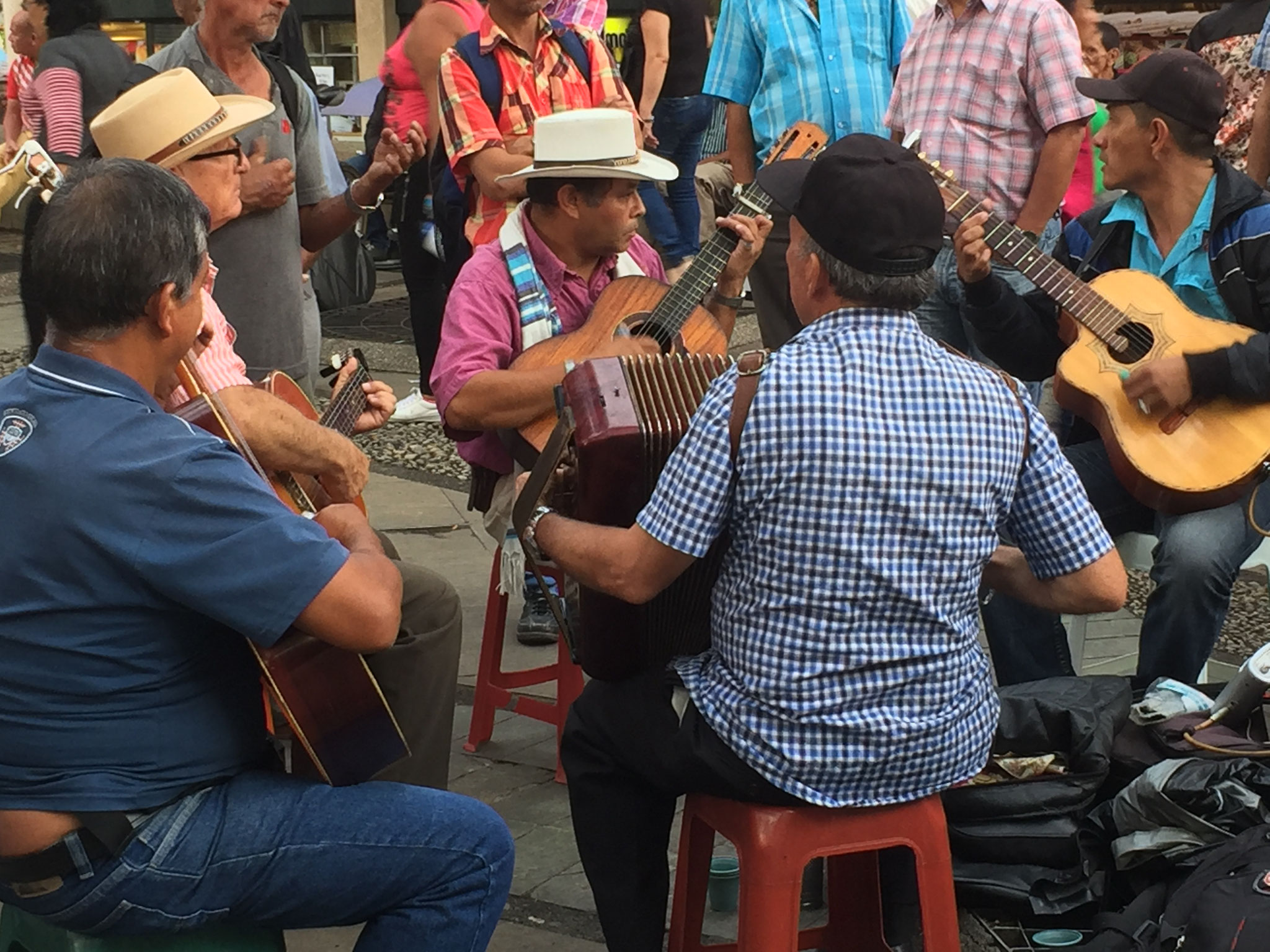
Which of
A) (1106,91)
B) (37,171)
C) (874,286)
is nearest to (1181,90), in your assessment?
(1106,91)

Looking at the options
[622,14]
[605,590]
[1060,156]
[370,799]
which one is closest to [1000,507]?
[605,590]

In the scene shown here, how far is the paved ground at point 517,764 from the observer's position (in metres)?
2.99

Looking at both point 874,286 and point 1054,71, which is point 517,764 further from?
point 1054,71

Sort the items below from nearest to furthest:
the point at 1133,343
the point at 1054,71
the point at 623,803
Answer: the point at 623,803 < the point at 1133,343 < the point at 1054,71

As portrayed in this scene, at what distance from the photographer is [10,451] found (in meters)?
1.95

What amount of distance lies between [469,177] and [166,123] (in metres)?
1.41

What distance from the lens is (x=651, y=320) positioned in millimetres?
3400

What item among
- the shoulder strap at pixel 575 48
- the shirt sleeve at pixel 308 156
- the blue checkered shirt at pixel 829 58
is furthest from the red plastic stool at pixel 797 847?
the blue checkered shirt at pixel 829 58

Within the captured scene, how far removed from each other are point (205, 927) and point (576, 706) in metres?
0.75

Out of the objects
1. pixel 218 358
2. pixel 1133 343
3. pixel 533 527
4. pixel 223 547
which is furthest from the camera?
pixel 1133 343

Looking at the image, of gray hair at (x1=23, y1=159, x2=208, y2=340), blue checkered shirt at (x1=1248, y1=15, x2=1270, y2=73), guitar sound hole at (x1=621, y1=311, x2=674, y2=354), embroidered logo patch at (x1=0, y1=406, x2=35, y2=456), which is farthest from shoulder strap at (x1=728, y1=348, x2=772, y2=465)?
blue checkered shirt at (x1=1248, y1=15, x2=1270, y2=73)

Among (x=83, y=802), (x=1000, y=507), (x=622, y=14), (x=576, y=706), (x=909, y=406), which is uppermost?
(x=909, y=406)

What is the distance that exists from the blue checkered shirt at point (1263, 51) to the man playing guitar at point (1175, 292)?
175 centimetres

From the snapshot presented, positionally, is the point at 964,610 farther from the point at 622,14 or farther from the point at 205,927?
the point at 622,14
